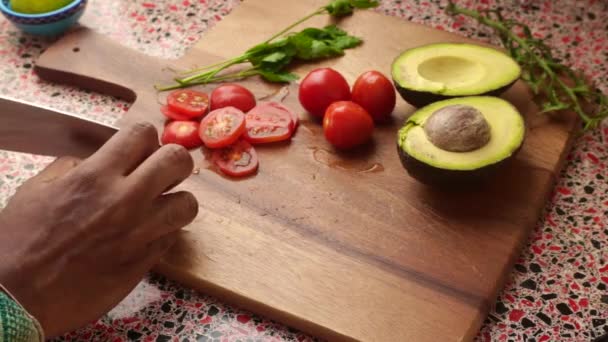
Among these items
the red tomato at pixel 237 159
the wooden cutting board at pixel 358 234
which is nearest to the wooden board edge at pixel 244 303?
the wooden cutting board at pixel 358 234

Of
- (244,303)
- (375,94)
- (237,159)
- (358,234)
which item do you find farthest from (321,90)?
(244,303)

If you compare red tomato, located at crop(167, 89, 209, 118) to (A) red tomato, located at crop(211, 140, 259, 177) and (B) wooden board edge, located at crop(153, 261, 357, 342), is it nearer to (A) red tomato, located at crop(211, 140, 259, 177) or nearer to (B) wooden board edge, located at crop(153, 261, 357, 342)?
(A) red tomato, located at crop(211, 140, 259, 177)

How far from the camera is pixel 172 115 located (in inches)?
52.6

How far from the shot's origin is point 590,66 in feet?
4.88

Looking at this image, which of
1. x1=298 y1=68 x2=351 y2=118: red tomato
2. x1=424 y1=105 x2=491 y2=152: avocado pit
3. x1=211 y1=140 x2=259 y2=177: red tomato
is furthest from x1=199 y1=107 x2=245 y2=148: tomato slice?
x1=424 y1=105 x2=491 y2=152: avocado pit

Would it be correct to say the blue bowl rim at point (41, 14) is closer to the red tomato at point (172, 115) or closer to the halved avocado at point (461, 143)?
the red tomato at point (172, 115)

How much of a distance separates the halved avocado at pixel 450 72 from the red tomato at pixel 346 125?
0.09 meters

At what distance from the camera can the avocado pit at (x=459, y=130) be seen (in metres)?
1.09

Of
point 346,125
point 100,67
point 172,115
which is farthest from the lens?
point 100,67

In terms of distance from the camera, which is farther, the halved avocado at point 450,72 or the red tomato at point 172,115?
the red tomato at point 172,115

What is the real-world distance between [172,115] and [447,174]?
0.54m

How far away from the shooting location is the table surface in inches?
40.7

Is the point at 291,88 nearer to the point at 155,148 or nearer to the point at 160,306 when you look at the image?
the point at 155,148

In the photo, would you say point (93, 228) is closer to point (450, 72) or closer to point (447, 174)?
point (447, 174)
